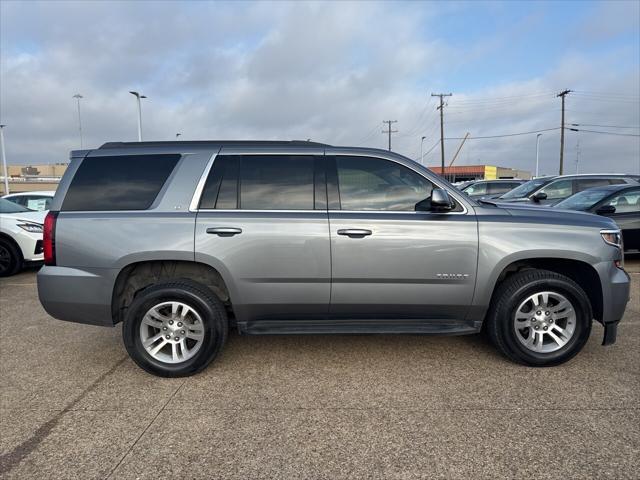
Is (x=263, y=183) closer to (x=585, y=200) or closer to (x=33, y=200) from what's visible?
(x=585, y=200)

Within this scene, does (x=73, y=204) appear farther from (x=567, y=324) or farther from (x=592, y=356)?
(x=592, y=356)

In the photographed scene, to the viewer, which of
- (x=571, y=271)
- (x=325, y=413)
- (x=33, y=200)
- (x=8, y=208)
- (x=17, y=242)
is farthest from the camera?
(x=33, y=200)

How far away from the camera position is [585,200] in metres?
8.30

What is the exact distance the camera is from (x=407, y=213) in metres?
3.65

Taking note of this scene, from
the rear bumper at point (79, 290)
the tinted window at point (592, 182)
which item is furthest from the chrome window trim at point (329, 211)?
the tinted window at point (592, 182)

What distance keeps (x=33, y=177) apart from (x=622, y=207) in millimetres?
81238

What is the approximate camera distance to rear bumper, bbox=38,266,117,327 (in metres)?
3.54

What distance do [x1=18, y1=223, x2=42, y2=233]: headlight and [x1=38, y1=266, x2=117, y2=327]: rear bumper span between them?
4.89m

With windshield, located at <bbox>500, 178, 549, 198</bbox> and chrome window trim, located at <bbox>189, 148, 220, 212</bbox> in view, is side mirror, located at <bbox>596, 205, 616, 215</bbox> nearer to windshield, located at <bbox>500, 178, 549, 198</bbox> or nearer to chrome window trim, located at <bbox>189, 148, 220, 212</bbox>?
windshield, located at <bbox>500, 178, 549, 198</bbox>

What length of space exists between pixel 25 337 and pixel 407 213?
13.8 feet

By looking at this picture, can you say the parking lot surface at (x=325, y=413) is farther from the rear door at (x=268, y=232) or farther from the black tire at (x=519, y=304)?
the rear door at (x=268, y=232)

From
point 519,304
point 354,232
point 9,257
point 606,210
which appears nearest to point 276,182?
point 354,232

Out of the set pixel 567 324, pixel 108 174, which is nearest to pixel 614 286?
pixel 567 324

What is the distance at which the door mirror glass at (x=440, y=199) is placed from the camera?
3.44 meters
